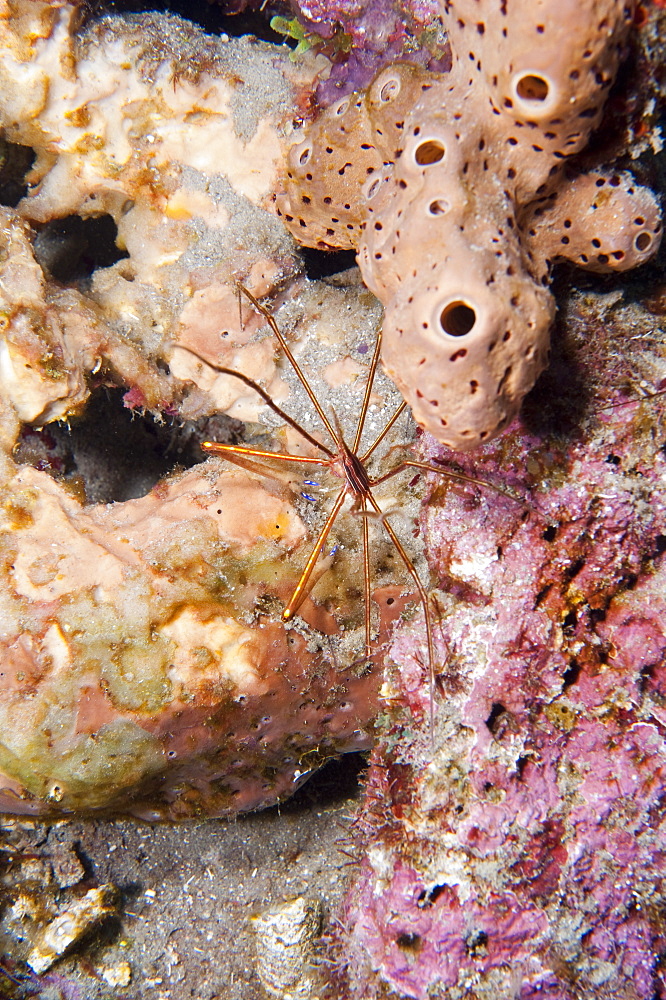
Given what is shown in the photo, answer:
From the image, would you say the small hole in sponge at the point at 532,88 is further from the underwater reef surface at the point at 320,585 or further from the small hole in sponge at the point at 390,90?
the small hole in sponge at the point at 390,90

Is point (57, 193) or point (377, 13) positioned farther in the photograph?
point (57, 193)

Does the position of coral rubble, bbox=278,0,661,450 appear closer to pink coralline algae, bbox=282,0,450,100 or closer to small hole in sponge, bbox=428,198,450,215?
small hole in sponge, bbox=428,198,450,215

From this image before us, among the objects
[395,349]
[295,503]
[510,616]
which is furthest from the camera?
[295,503]

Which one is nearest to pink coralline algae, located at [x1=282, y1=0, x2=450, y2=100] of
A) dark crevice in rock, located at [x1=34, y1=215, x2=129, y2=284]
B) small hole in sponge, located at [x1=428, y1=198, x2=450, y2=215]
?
small hole in sponge, located at [x1=428, y1=198, x2=450, y2=215]

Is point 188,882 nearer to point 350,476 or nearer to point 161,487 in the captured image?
point 161,487

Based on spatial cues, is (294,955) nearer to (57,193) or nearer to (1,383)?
(1,383)

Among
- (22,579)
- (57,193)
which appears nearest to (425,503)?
(22,579)

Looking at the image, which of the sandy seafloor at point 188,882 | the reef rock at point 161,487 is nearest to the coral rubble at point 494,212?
the reef rock at point 161,487
